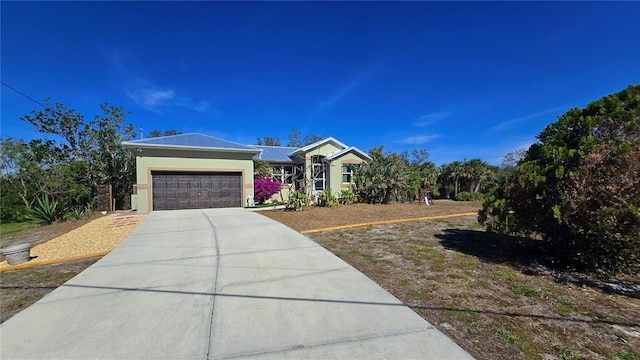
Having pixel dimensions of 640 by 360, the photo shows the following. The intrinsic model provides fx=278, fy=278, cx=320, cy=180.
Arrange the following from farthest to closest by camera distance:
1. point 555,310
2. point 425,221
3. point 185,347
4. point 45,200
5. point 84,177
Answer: point 84,177 < point 45,200 < point 425,221 < point 555,310 < point 185,347

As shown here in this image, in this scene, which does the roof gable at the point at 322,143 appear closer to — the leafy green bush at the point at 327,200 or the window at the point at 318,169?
the window at the point at 318,169

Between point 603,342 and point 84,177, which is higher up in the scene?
point 84,177

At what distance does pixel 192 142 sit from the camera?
16453mm

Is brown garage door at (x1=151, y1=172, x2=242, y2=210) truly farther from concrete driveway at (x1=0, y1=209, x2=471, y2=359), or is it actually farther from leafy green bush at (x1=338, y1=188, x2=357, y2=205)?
concrete driveway at (x1=0, y1=209, x2=471, y2=359)

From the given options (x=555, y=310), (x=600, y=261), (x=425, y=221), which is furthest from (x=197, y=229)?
(x=600, y=261)

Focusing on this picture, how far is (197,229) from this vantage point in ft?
28.2

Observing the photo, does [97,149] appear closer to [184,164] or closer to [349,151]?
[184,164]

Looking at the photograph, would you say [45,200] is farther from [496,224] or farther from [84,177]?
[496,224]

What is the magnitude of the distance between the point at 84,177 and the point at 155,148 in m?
6.19

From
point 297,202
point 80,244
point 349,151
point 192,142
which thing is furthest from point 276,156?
point 80,244

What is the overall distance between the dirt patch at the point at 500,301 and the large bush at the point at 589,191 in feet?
1.70

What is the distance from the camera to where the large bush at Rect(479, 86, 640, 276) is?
13.9ft

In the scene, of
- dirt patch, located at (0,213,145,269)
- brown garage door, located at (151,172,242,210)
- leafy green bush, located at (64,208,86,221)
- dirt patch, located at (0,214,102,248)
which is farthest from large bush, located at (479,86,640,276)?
leafy green bush, located at (64,208,86,221)

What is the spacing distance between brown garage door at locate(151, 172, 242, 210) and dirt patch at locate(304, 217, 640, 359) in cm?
1157
